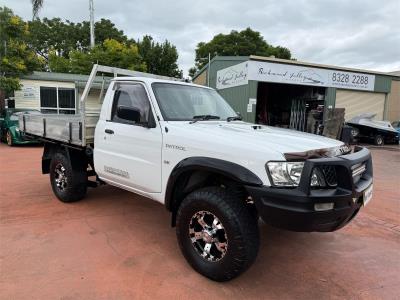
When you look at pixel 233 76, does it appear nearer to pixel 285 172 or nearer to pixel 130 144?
pixel 130 144

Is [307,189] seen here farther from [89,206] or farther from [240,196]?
[89,206]

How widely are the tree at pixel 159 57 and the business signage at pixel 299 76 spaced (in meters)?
14.8

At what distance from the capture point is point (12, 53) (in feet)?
57.2

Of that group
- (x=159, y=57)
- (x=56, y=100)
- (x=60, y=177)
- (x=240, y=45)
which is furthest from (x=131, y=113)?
(x=240, y=45)

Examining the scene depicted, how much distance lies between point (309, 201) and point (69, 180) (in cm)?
406

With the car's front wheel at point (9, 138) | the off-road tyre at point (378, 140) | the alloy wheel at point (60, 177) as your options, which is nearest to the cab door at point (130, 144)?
the alloy wheel at point (60, 177)

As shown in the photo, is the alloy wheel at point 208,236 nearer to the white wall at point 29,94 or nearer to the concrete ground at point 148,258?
the concrete ground at point 148,258

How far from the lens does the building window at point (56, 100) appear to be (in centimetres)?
1928

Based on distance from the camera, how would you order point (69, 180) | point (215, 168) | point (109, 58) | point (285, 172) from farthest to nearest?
point (109, 58) → point (69, 180) → point (215, 168) → point (285, 172)

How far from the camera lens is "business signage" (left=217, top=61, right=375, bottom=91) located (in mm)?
16484

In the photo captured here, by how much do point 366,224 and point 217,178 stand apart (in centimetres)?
298

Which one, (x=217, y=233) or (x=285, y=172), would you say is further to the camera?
(x=217, y=233)

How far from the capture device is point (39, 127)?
20.6ft

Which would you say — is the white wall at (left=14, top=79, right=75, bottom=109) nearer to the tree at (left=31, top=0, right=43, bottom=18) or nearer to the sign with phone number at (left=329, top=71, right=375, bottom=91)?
the tree at (left=31, top=0, right=43, bottom=18)
